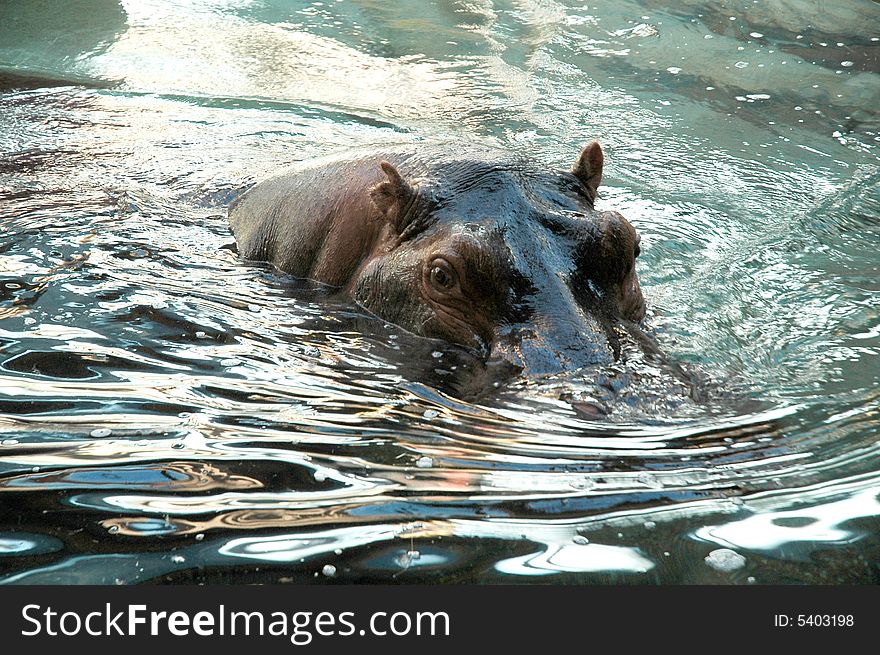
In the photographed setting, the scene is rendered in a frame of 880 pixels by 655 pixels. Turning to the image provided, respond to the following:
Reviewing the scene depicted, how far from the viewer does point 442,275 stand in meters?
4.45

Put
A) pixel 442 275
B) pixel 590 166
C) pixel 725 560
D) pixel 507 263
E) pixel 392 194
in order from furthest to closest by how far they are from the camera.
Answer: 1. pixel 590 166
2. pixel 392 194
3. pixel 442 275
4. pixel 507 263
5. pixel 725 560

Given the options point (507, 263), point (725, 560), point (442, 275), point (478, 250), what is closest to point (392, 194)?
point (442, 275)

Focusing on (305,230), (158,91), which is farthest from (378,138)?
(305,230)

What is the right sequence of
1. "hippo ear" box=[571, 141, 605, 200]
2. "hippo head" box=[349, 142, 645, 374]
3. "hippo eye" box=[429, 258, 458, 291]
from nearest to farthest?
1. "hippo head" box=[349, 142, 645, 374]
2. "hippo eye" box=[429, 258, 458, 291]
3. "hippo ear" box=[571, 141, 605, 200]

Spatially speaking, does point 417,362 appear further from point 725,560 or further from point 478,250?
point 725,560


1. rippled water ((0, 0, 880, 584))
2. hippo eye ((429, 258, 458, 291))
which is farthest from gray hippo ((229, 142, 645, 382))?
rippled water ((0, 0, 880, 584))

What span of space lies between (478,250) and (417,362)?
1.80ft

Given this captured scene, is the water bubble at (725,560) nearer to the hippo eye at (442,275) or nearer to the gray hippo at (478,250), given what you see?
the gray hippo at (478,250)

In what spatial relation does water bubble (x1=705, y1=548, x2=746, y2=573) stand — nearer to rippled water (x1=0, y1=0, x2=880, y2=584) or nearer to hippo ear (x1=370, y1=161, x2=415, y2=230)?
rippled water (x1=0, y1=0, x2=880, y2=584)

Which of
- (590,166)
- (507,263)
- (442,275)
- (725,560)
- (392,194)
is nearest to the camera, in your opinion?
(725,560)

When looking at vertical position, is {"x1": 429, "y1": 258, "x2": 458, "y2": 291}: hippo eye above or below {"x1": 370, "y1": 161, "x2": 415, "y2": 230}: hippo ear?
below

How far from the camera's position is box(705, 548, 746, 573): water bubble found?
2.81 m

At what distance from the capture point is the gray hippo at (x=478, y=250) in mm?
4180

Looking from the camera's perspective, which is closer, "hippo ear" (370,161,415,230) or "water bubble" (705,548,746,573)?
"water bubble" (705,548,746,573)
